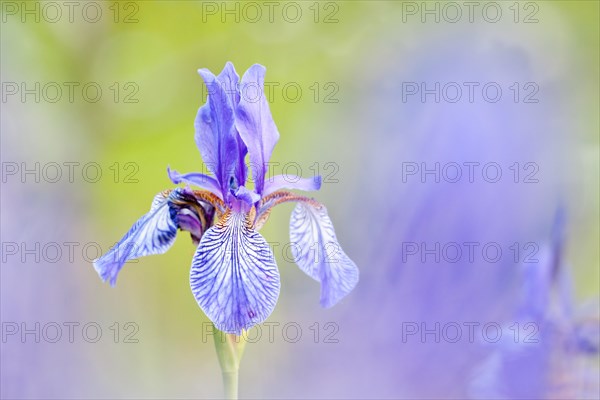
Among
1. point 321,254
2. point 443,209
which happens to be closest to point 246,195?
point 321,254

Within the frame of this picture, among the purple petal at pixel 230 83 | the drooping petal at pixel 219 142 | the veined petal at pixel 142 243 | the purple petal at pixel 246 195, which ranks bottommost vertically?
the veined petal at pixel 142 243

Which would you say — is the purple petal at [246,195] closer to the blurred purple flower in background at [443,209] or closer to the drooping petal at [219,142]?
the drooping petal at [219,142]

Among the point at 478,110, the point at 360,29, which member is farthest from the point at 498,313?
the point at 360,29

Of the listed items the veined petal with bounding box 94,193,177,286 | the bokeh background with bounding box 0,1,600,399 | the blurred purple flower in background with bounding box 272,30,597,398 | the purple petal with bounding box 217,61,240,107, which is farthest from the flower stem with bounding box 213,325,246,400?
the bokeh background with bounding box 0,1,600,399

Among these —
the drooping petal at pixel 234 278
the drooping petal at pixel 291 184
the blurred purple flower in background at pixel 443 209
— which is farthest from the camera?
the blurred purple flower in background at pixel 443 209

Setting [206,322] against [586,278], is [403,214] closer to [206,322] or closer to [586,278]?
[586,278]

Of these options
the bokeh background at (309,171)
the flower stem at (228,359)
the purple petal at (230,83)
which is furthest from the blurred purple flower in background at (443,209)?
the purple petal at (230,83)

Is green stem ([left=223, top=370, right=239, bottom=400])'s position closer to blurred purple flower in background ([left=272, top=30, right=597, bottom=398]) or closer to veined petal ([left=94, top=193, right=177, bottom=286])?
veined petal ([left=94, top=193, right=177, bottom=286])
